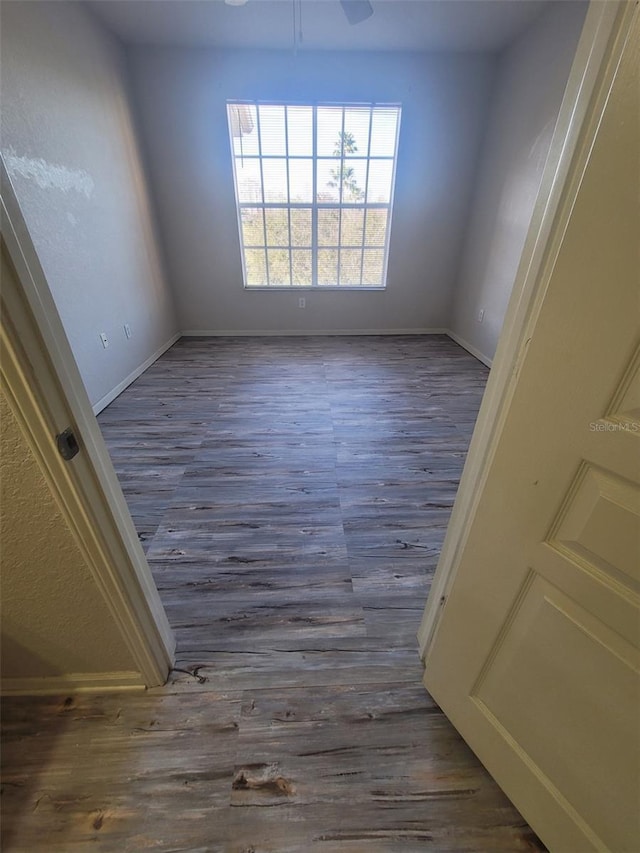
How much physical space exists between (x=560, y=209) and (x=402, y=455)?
5.85 feet

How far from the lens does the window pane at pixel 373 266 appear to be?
4.12 meters

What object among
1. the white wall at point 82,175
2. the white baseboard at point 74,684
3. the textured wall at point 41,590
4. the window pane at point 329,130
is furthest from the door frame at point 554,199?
the window pane at point 329,130

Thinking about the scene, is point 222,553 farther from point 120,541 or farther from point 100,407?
point 100,407

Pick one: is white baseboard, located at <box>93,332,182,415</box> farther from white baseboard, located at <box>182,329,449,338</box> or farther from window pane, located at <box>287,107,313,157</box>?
window pane, located at <box>287,107,313,157</box>

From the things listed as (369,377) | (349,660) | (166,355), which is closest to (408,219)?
(369,377)

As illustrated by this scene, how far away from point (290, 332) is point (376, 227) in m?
1.62

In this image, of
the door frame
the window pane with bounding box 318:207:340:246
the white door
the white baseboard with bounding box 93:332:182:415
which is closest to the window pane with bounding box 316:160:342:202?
the window pane with bounding box 318:207:340:246

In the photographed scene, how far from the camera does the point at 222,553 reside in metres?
1.52

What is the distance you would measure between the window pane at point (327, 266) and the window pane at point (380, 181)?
712 millimetres

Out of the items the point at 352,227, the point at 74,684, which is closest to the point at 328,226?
the point at 352,227

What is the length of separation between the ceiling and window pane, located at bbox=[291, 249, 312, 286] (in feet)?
5.65

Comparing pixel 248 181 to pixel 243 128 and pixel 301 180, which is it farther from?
pixel 301 180

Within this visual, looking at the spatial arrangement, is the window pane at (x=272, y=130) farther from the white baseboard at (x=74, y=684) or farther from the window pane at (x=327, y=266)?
the white baseboard at (x=74, y=684)

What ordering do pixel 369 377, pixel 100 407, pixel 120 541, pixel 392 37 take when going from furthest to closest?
pixel 369 377 < pixel 392 37 < pixel 100 407 < pixel 120 541
